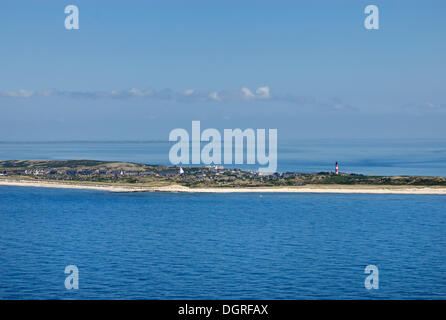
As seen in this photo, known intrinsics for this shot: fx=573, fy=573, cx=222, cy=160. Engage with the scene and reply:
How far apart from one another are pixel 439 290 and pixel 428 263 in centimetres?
1151

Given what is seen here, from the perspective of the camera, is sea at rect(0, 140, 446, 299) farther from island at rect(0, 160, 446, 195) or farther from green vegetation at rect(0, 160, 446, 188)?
green vegetation at rect(0, 160, 446, 188)

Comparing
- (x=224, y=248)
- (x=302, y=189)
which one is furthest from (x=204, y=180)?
(x=224, y=248)

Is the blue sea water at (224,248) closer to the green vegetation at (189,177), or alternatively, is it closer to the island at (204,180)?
the island at (204,180)

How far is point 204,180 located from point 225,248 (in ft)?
299

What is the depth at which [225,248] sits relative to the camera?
67500 millimetres

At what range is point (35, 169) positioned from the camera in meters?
194

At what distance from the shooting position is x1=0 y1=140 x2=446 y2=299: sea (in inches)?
1897

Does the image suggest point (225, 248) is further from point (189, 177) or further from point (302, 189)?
point (189, 177)

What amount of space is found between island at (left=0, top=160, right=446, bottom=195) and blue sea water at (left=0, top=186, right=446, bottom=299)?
1811 cm

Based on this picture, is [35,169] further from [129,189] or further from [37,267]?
[37,267]

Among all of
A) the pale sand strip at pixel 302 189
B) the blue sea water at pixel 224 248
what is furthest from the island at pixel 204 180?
the blue sea water at pixel 224 248

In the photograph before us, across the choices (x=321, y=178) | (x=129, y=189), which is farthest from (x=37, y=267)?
(x=321, y=178)
